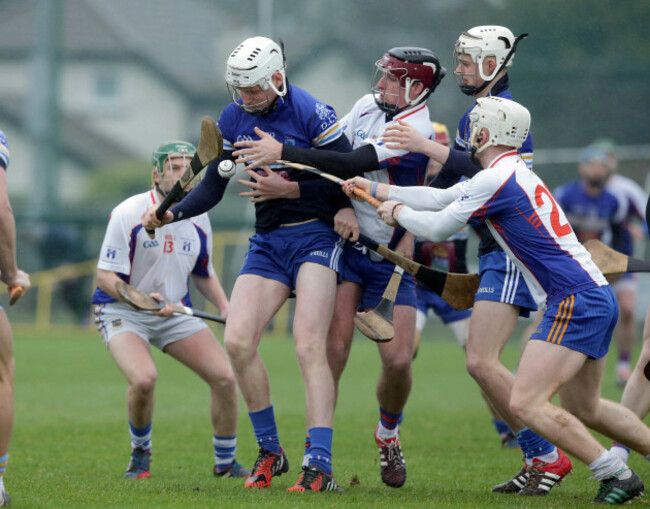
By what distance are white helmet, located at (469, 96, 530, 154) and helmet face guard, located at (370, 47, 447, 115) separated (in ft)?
2.26

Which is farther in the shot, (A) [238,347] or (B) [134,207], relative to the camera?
(B) [134,207]

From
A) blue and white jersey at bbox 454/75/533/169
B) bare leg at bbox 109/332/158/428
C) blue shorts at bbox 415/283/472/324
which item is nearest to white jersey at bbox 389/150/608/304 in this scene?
blue and white jersey at bbox 454/75/533/169

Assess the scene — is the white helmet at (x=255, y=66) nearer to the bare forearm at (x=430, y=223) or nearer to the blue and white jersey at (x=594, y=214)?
the bare forearm at (x=430, y=223)

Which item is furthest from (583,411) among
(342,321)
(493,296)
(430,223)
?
(342,321)

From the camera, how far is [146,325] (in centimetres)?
637

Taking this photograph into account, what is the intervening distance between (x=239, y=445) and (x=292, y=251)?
2.44m

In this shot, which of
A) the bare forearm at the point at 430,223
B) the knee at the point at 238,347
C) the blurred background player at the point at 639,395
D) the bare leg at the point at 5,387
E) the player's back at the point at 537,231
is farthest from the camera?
the blurred background player at the point at 639,395

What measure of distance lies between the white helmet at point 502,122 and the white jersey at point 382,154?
23.1 inches

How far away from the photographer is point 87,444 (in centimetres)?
727

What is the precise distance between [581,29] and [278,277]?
16.6 metres

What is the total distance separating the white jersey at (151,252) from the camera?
20.8ft

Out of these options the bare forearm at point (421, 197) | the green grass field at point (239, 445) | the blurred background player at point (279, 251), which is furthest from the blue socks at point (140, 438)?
the bare forearm at point (421, 197)

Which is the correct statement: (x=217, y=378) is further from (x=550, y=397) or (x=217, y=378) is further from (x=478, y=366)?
(x=550, y=397)

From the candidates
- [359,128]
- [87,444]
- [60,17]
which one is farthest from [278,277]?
[60,17]
